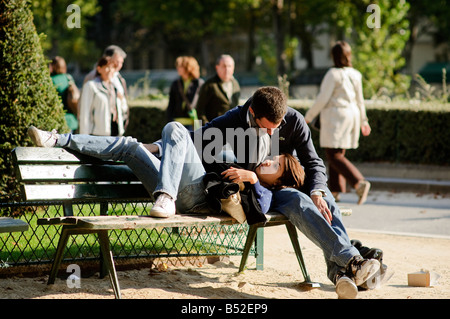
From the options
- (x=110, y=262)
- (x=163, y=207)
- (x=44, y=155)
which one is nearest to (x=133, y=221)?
(x=163, y=207)

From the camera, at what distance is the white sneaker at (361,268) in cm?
485

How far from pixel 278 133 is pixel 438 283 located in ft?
5.54

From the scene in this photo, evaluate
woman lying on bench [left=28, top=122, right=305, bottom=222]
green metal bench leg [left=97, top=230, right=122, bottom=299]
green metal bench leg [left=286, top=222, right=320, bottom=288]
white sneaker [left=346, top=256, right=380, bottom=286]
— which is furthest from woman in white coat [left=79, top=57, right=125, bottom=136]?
white sneaker [left=346, top=256, right=380, bottom=286]

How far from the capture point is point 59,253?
16.5 feet

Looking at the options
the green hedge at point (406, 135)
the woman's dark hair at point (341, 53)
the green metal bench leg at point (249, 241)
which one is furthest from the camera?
the green hedge at point (406, 135)

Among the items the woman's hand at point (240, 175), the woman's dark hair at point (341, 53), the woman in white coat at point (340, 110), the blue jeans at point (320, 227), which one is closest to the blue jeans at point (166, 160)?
the woman's hand at point (240, 175)

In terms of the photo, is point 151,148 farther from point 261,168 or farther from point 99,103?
point 99,103

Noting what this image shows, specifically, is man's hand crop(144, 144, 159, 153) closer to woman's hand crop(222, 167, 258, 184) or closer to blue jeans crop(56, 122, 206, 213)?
blue jeans crop(56, 122, 206, 213)

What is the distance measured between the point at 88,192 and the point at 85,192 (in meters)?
0.03

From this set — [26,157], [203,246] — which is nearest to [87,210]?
[203,246]

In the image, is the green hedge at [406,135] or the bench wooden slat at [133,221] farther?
the green hedge at [406,135]

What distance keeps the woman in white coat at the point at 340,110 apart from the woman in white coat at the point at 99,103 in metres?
2.57

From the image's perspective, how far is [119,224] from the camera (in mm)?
4504

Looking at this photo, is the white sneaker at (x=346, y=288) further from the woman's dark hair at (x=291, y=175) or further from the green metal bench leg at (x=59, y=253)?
the green metal bench leg at (x=59, y=253)
